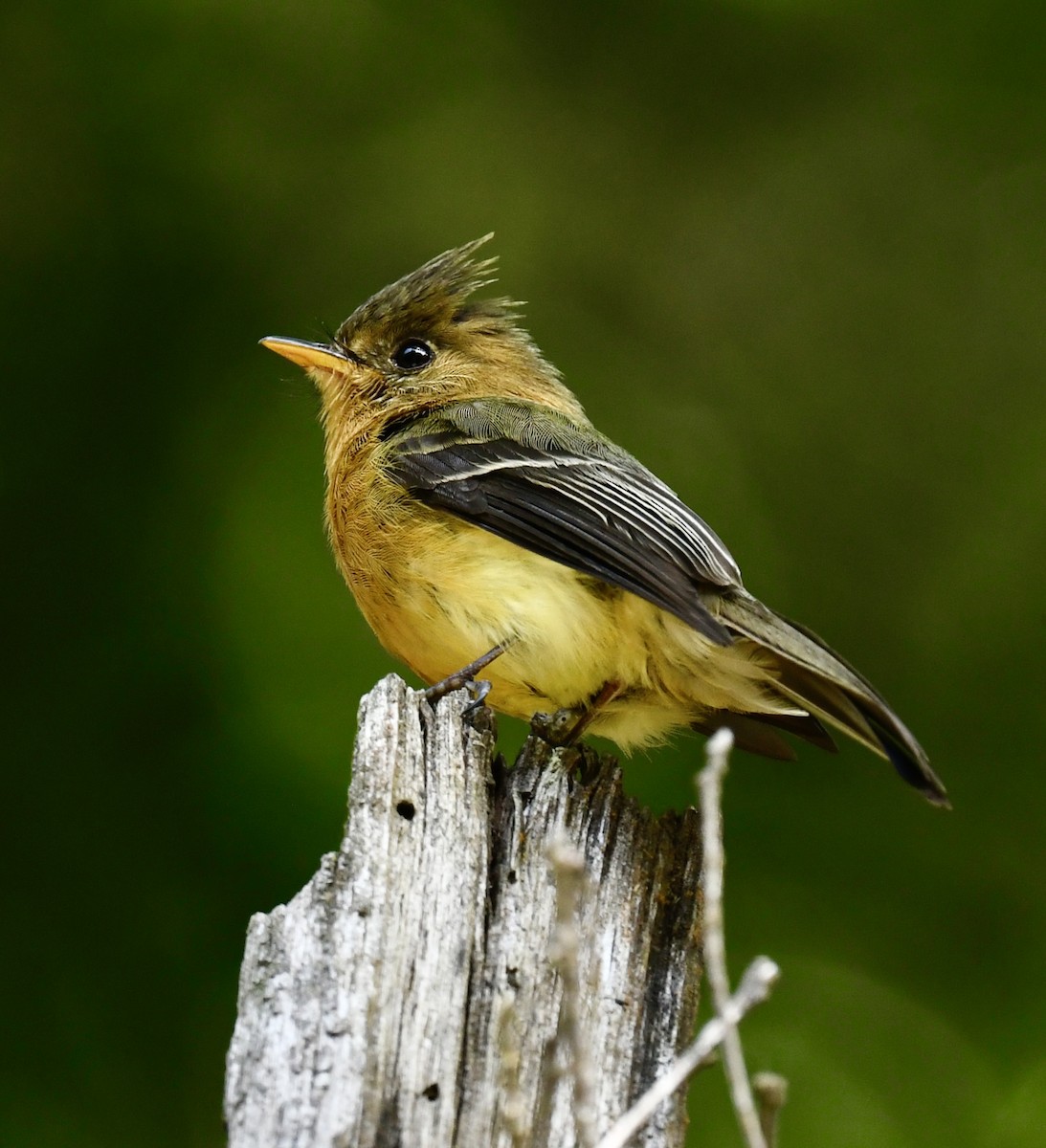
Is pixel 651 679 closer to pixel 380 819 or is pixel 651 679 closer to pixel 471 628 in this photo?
pixel 471 628

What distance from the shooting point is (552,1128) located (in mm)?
2457

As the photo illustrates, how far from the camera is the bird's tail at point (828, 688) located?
3.43 m

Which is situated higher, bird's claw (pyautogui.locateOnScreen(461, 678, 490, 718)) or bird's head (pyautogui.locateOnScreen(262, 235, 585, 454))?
bird's head (pyautogui.locateOnScreen(262, 235, 585, 454))

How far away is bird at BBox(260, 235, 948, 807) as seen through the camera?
12.1ft

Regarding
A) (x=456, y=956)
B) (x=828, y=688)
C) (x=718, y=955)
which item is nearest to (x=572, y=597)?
(x=828, y=688)

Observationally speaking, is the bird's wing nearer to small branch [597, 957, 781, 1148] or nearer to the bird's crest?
the bird's crest

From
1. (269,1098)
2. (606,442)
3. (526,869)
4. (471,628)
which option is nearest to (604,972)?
(526,869)

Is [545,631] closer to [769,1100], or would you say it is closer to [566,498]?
[566,498]

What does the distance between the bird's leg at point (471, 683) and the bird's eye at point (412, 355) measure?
1.51 meters

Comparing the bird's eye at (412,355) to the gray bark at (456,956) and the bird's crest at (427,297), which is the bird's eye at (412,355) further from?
the gray bark at (456,956)

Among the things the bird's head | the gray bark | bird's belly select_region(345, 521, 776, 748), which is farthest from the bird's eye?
the gray bark

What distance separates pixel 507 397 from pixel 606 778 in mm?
2093

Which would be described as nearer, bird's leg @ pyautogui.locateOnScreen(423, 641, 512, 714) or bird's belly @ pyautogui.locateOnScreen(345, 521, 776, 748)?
bird's leg @ pyautogui.locateOnScreen(423, 641, 512, 714)

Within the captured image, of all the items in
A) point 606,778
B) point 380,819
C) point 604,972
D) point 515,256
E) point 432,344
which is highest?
point 515,256
